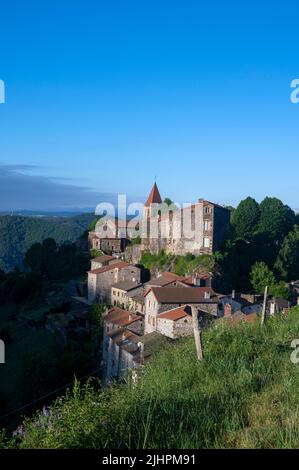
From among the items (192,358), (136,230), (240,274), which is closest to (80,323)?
(240,274)

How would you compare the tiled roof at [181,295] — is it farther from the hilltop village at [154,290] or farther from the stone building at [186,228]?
the stone building at [186,228]

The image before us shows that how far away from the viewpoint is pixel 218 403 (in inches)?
255

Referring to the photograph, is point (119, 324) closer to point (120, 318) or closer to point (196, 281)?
point (120, 318)

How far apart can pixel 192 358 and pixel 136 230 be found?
45350 mm

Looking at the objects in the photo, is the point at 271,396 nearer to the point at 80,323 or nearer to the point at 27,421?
the point at 27,421

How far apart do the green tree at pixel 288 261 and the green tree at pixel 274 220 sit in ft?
9.58

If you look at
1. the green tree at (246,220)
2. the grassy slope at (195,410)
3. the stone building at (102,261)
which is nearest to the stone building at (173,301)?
the stone building at (102,261)

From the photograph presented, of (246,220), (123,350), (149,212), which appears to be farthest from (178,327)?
(246,220)

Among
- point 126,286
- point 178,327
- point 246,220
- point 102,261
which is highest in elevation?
point 246,220

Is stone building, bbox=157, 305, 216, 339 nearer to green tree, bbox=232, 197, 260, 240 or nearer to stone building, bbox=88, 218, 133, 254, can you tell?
green tree, bbox=232, 197, 260, 240

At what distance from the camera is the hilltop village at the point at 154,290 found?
27.1 metres

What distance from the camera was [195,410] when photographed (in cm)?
627

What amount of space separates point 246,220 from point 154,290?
22.7 m

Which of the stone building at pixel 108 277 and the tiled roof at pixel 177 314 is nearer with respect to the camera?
the tiled roof at pixel 177 314
